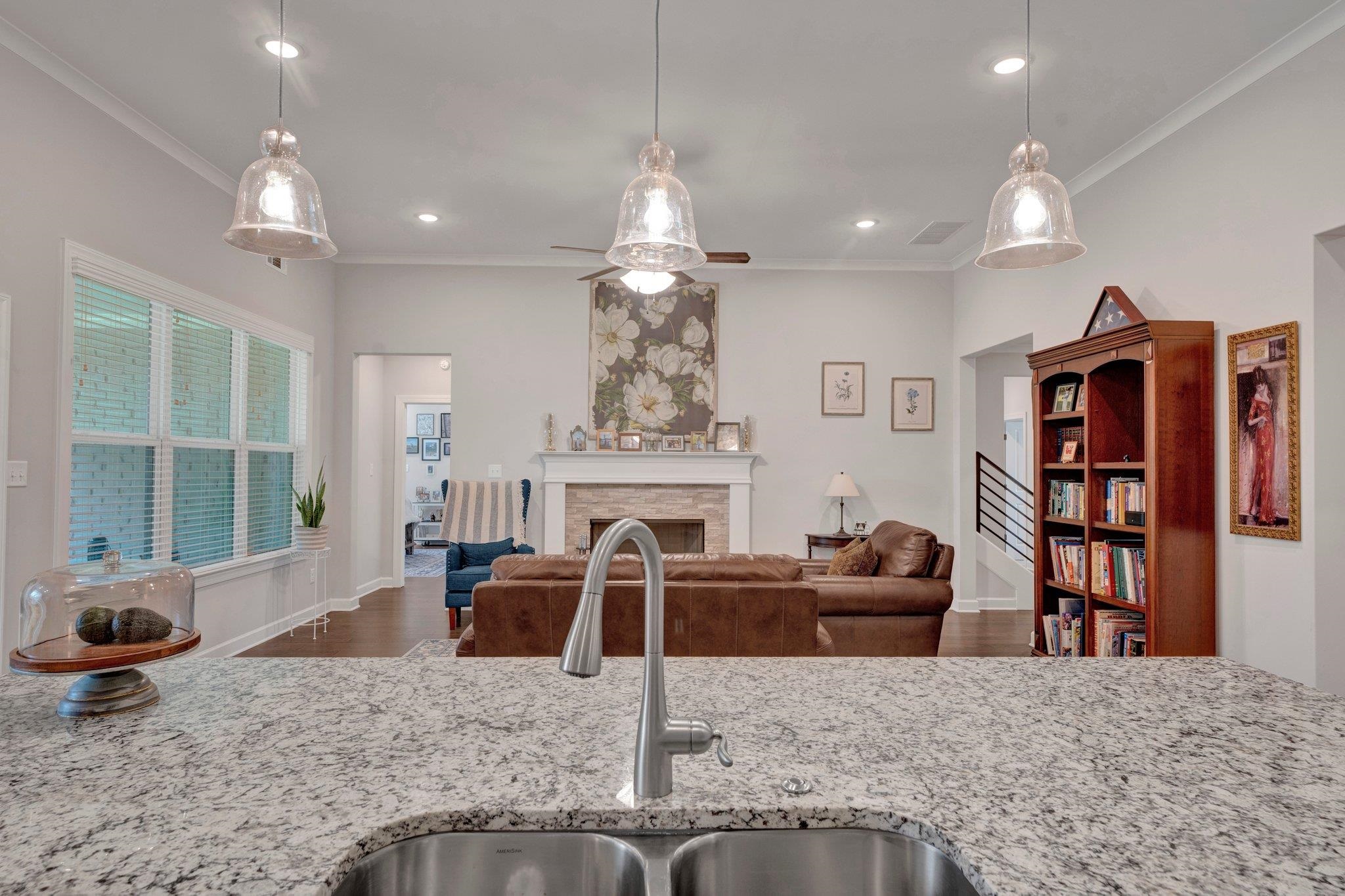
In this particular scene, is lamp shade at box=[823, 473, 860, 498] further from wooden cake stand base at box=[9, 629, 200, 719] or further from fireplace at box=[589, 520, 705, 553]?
wooden cake stand base at box=[9, 629, 200, 719]

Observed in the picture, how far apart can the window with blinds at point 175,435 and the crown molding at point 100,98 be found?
2.73 ft

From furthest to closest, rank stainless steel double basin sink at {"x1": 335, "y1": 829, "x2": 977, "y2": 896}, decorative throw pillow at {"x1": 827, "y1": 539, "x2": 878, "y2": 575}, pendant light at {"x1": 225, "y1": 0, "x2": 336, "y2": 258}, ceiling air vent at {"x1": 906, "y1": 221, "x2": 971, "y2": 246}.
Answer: ceiling air vent at {"x1": 906, "y1": 221, "x2": 971, "y2": 246}, decorative throw pillow at {"x1": 827, "y1": 539, "x2": 878, "y2": 575}, pendant light at {"x1": 225, "y1": 0, "x2": 336, "y2": 258}, stainless steel double basin sink at {"x1": 335, "y1": 829, "x2": 977, "y2": 896}

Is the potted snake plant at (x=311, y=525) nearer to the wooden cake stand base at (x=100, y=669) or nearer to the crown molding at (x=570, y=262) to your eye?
the crown molding at (x=570, y=262)

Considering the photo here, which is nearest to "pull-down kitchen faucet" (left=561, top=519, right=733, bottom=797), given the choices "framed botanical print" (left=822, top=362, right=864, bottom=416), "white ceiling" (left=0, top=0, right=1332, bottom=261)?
"white ceiling" (left=0, top=0, right=1332, bottom=261)

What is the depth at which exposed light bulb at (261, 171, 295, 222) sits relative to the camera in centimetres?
181

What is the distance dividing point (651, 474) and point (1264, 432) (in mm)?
4115

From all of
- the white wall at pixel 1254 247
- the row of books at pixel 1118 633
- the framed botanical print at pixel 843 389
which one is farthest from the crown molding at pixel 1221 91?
the row of books at pixel 1118 633

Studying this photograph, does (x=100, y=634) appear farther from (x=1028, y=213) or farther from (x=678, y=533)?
(x=678, y=533)

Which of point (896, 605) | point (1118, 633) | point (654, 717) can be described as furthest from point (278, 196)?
point (1118, 633)

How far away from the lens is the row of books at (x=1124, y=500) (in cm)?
343

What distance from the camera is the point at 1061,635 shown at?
13.0 ft

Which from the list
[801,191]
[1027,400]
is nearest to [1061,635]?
[801,191]

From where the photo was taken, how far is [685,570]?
9.86 ft

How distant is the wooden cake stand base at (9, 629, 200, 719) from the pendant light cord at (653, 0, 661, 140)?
2.08m
